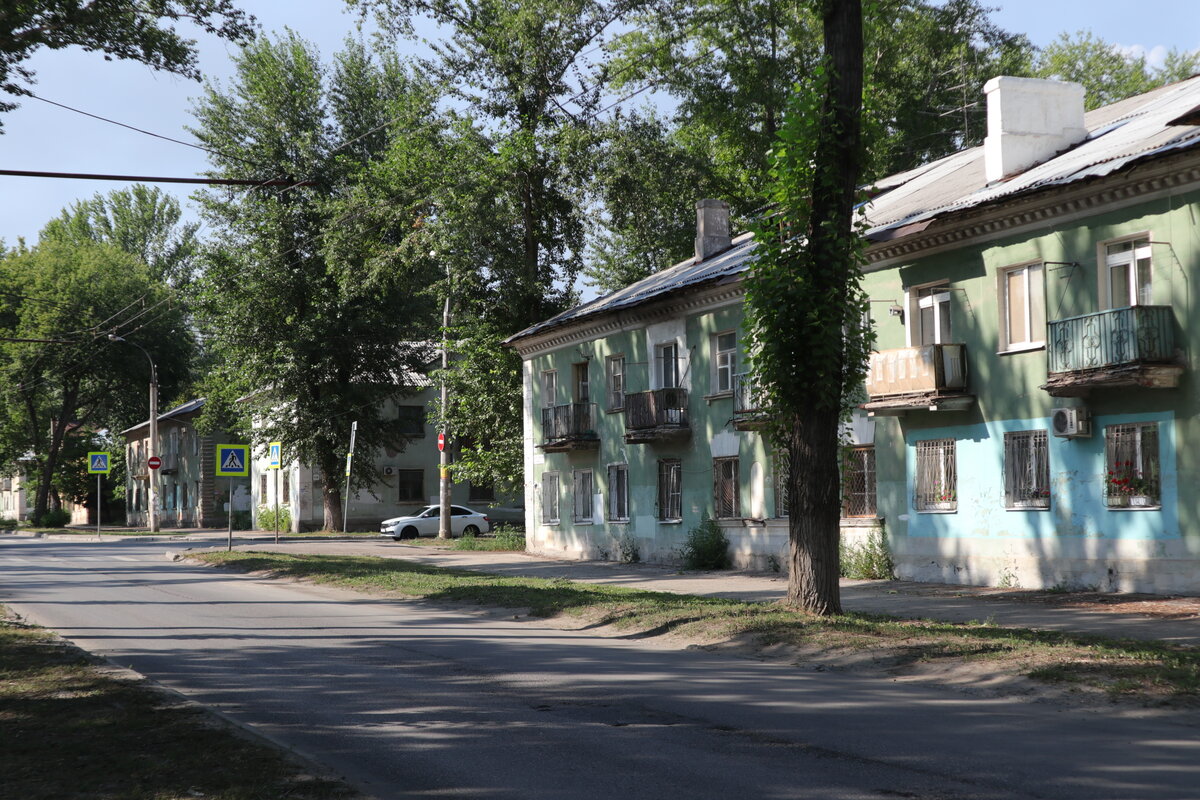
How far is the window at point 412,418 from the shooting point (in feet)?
178

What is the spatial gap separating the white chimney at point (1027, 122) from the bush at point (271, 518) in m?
39.9

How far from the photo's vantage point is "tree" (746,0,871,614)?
13.5m

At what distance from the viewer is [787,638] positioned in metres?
12.4

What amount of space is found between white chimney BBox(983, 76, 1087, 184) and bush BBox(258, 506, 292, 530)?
131 ft

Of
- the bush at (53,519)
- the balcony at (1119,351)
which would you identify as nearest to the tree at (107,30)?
the balcony at (1119,351)

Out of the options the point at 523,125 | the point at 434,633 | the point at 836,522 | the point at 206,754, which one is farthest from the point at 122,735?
the point at 523,125

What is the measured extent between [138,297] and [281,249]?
2223cm

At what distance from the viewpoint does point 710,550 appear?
84.2 feet

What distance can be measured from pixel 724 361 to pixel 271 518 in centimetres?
3555

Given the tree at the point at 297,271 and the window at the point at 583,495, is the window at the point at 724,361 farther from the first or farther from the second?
the tree at the point at 297,271

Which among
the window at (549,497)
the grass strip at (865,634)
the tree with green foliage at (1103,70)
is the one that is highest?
the tree with green foliage at (1103,70)

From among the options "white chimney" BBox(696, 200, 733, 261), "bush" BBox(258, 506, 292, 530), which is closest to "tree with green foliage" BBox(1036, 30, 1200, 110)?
"white chimney" BBox(696, 200, 733, 261)

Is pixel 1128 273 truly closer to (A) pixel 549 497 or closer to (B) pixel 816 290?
(B) pixel 816 290

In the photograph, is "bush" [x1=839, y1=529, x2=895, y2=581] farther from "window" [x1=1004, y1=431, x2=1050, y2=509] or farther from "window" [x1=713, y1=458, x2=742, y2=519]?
"window" [x1=713, y1=458, x2=742, y2=519]
